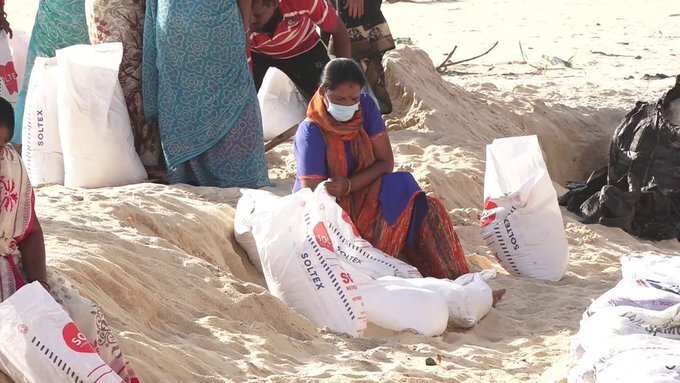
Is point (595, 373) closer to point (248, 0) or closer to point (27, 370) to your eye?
point (27, 370)

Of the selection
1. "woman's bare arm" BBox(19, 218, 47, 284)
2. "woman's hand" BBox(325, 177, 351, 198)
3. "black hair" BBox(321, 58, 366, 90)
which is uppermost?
"black hair" BBox(321, 58, 366, 90)

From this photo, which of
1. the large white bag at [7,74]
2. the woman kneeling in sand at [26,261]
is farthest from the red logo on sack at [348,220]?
the large white bag at [7,74]

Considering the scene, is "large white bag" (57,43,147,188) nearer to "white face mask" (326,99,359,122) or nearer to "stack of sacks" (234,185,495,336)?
→ "white face mask" (326,99,359,122)

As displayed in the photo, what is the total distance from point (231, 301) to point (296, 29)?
2.69m

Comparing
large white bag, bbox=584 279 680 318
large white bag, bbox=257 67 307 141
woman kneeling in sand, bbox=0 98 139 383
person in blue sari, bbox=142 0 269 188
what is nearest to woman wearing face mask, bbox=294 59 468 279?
person in blue sari, bbox=142 0 269 188

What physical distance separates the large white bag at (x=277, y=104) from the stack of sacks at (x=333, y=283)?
2.26m

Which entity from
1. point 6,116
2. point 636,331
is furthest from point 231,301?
point 636,331

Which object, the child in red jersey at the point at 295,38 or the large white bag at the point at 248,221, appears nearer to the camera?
the large white bag at the point at 248,221

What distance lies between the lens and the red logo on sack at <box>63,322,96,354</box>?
129 inches

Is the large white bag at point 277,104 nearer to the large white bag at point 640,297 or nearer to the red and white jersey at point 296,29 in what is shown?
the red and white jersey at point 296,29

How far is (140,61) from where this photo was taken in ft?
20.0

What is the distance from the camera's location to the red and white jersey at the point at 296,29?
20.9ft

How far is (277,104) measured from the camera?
Answer: 278 inches

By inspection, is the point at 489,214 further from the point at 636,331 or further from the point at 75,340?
the point at 75,340
